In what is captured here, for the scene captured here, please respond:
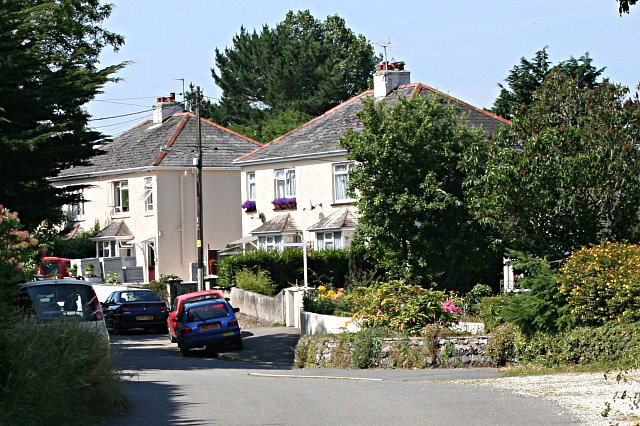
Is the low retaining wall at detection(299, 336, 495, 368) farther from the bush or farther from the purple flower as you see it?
the purple flower

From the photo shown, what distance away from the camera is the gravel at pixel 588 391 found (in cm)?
1277

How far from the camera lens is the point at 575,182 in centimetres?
2623

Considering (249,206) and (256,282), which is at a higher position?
(249,206)

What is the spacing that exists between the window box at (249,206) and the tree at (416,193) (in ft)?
68.6

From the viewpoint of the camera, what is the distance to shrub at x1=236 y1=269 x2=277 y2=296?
147ft

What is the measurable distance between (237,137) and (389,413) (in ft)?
166

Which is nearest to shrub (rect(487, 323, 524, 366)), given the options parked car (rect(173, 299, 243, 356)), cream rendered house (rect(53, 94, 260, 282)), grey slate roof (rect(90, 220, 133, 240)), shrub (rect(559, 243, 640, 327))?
shrub (rect(559, 243, 640, 327))

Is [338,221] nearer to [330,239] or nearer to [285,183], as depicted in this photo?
[330,239]

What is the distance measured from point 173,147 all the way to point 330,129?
468 inches

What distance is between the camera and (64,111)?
29703 mm

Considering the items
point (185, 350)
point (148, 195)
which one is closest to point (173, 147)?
point (148, 195)

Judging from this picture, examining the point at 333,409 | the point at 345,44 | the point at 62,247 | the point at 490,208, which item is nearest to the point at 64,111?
the point at 490,208

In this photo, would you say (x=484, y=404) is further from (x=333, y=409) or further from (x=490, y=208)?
(x=490, y=208)

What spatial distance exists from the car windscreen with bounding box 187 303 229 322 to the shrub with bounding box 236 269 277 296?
36.6 feet
